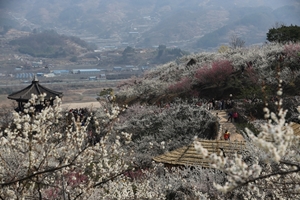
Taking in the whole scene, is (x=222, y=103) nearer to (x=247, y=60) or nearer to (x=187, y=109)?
(x=187, y=109)

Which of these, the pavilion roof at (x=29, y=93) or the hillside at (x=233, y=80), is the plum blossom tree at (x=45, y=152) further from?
the hillside at (x=233, y=80)

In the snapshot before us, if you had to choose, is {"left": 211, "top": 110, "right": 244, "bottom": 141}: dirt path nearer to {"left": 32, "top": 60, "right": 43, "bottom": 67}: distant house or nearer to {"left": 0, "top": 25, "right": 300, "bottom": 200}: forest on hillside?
{"left": 0, "top": 25, "right": 300, "bottom": 200}: forest on hillside

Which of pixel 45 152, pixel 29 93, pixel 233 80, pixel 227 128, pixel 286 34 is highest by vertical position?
pixel 286 34

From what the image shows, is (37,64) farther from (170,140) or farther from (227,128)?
(170,140)

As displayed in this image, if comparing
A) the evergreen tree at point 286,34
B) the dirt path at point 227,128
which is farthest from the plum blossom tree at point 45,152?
the evergreen tree at point 286,34

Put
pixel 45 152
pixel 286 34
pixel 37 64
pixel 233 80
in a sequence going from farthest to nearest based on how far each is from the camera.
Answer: pixel 37 64 → pixel 286 34 → pixel 233 80 → pixel 45 152

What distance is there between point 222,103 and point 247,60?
21.3 feet

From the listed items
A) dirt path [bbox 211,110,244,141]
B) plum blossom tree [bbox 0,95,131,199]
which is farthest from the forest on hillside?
dirt path [bbox 211,110,244,141]

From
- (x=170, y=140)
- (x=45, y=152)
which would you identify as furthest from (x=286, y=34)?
(x=45, y=152)

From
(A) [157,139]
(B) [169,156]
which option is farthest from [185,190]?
(A) [157,139]

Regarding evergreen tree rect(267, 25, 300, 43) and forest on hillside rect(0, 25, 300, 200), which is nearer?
forest on hillside rect(0, 25, 300, 200)

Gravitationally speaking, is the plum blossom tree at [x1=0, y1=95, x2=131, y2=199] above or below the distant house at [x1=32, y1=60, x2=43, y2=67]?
below

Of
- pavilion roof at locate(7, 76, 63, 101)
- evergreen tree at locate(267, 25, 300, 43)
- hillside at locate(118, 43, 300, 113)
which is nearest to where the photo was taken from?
pavilion roof at locate(7, 76, 63, 101)

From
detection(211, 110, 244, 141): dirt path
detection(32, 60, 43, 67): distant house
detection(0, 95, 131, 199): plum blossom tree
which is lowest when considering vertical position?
detection(211, 110, 244, 141): dirt path
